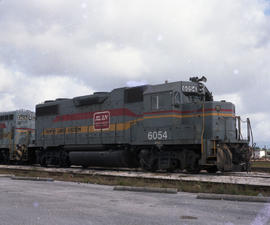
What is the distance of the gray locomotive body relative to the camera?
15211mm

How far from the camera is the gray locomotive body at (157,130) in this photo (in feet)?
49.9

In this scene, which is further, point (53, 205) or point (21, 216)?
point (53, 205)

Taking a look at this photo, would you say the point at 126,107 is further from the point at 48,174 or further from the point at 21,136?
the point at 21,136

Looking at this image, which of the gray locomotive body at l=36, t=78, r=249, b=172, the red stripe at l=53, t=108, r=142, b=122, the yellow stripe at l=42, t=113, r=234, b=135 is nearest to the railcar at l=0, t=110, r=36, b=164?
the yellow stripe at l=42, t=113, r=234, b=135

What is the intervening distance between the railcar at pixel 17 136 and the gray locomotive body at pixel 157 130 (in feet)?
16.9

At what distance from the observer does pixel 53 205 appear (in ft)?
24.6

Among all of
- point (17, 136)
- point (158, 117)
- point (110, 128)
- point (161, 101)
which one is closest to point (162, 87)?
point (161, 101)

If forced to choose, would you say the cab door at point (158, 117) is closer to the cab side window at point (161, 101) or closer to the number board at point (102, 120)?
the cab side window at point (161, 101)

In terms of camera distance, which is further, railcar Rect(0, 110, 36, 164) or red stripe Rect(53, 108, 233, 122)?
railcar Rect(0, 110, 36, 164)

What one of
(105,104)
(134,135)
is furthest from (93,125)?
(134,135)

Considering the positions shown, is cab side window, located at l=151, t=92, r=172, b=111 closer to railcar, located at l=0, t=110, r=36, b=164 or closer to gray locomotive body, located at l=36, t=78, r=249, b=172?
gray locomotive body, located at l=36, t=78, r=249, b=172

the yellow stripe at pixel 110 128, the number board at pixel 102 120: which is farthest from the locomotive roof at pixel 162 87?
the number board at pixel 102 120

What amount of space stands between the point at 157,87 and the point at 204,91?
2116 mm

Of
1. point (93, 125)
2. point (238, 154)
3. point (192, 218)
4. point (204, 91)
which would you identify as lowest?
point (192, 218)
